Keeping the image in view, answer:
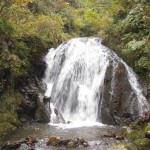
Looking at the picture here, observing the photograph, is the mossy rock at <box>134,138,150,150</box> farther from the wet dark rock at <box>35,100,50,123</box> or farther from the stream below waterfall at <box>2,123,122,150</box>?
the wet dark rock at <box>35,100,50,123</box>

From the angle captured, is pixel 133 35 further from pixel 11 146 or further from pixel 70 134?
pixel 11 146

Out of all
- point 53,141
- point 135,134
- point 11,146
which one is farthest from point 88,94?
point 135,134

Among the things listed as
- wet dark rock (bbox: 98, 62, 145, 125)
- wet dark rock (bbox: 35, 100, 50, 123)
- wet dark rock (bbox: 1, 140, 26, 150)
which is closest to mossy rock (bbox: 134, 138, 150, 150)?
wet dark rock (bbox: 1, 140, 26, 150)

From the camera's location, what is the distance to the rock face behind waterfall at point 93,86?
19938mm

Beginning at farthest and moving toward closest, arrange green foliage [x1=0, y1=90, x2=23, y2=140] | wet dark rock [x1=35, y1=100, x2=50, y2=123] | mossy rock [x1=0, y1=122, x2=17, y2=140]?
wet dark rock [x1=35, y1=100, x2=50, y2=123]
green foliage [x1=0, y1=90, x2=23, y2=140]
mossy rock [x1=0, y1=122, x2=17, y2=140]

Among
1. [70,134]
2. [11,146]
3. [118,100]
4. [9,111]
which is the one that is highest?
[118,100]

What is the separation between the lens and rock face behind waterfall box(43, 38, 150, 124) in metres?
19.9

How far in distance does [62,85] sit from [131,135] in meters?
9.78

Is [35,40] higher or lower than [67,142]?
higher

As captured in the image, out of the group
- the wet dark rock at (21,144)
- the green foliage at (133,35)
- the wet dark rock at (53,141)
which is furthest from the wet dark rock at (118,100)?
the wet dark rock at (21,144)

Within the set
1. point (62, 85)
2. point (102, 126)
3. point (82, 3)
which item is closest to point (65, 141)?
point (102, 126)

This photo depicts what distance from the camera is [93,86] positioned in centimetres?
2144

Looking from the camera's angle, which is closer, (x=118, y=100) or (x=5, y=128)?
(x=5, y=128)

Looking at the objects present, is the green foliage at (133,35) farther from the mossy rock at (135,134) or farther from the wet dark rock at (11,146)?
the wet dark rock at (11,146)
